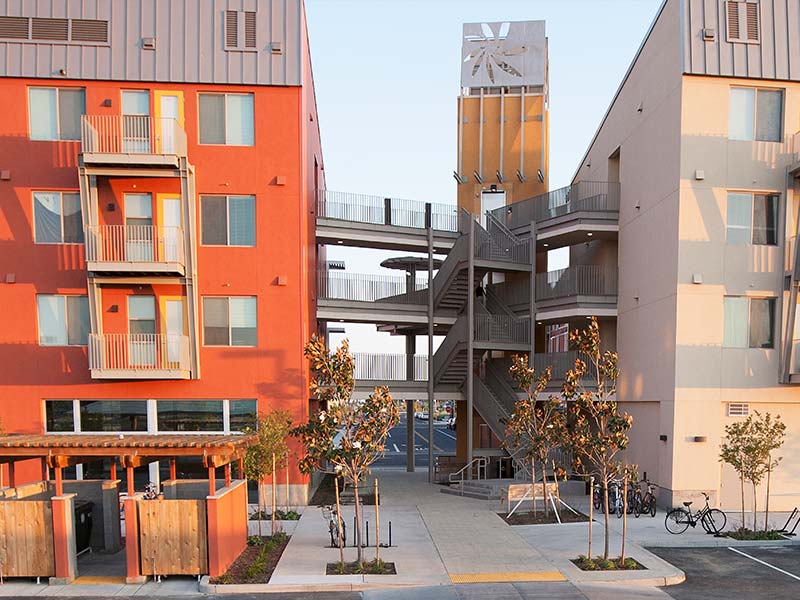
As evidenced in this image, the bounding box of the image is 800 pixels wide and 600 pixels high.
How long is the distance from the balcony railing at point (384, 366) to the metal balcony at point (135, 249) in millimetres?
9065

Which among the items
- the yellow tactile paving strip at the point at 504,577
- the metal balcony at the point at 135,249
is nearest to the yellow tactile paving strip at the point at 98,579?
the yellow tactile paving strip at the point at 504,577

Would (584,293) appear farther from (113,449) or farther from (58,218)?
(58,218)

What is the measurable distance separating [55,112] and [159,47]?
4.16m

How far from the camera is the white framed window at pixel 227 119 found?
71.0ft

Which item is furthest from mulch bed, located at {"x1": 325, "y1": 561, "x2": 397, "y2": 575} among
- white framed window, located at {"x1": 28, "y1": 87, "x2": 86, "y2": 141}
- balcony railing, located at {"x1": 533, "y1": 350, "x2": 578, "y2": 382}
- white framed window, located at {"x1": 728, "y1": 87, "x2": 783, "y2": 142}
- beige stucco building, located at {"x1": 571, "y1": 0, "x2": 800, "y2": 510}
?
white framed window, located at {"x1": 728, "y1": 87, "x2": 783, "y2": 142}

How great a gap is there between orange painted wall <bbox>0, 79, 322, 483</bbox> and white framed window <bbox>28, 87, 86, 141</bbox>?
25cm

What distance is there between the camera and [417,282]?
91.9 feet

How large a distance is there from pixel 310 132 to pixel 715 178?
15081mm

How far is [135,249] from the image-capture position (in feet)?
66.0

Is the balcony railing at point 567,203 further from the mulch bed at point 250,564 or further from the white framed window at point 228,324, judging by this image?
the mulch bed at point 250,564

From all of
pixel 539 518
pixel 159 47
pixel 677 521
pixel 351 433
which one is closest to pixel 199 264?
pixel 159 47

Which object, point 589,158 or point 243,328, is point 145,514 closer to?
point 243,328

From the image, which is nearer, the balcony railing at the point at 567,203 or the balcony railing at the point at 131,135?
the balcony railing at the point at 131,135

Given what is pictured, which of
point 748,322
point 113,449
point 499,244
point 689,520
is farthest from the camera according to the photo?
point 499,244
